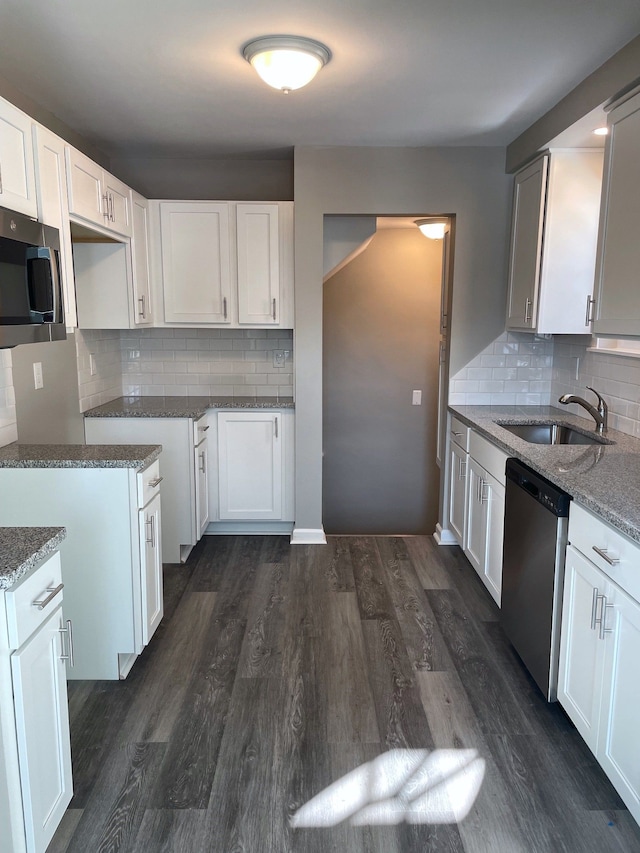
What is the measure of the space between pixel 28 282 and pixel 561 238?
8.45 ft

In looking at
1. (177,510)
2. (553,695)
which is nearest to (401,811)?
(553,695)

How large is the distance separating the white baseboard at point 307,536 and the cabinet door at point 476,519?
3.21 ft

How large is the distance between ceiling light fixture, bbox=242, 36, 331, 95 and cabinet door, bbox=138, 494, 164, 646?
69.8 inches

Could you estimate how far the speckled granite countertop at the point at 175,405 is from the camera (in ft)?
11.9

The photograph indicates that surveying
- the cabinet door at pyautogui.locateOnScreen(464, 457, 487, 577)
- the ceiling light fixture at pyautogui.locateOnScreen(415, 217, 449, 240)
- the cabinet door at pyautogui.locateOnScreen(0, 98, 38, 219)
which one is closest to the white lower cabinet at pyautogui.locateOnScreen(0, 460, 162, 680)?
the cabinet door at pyautogui.locateOnScreen(0, 98, 38, 219)

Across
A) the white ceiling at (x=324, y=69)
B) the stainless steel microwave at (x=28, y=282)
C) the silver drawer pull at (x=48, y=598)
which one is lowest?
the silver drawer pull at (x=48, y=598)

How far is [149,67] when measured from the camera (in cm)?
255

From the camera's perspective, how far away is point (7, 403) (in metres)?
2.68

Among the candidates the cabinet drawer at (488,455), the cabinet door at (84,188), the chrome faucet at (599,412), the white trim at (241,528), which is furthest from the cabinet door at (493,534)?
the cabinet door at (84,188)

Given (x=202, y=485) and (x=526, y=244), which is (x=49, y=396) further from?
(x=526, y=244)

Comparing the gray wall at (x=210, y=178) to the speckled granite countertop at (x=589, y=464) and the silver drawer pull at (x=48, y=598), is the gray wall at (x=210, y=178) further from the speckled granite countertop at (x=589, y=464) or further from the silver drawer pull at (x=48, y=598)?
the silver drawer pull at (x=48, y=598)

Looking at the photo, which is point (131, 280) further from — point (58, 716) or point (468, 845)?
point (468, 845)

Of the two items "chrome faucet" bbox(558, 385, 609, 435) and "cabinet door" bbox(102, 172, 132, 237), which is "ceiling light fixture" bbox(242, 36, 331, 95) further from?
"chrome faucet" bbox(558, 385, 609, 435)

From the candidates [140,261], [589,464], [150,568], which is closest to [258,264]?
[140,261]
